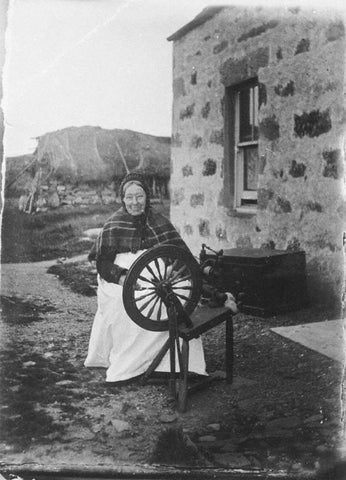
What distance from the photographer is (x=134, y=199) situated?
3338 millimetres

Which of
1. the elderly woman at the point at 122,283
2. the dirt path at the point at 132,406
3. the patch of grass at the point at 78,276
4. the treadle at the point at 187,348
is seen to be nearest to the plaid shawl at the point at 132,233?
the elderly woman at the point at 122,283

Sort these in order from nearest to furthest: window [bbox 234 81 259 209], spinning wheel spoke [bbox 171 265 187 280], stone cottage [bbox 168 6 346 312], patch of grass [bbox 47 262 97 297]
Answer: spinning wheel spoke [bbox 171 265 187 280] → patch of grass [bbox 47 262 97 297] → stone cottage [bbox 168 6 346 312] → window [bbox 234 81 259 209]

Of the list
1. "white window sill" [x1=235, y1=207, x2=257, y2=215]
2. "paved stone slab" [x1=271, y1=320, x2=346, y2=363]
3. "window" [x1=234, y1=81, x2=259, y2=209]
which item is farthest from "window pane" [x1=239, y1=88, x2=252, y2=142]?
"paved stone slab" [x1=271, y1=320, x2=346, y2=363]

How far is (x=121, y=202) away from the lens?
337cm

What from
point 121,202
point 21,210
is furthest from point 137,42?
point 21,210

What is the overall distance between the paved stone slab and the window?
5.71 ft

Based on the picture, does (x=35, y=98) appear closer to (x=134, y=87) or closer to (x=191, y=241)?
(x=134, y=87)

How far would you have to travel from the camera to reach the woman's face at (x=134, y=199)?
10.9 feet

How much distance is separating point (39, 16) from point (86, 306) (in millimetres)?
1882

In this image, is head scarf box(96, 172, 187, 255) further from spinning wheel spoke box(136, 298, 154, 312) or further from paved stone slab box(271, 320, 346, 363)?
paved stone slab box(271, 320, 346, 363)

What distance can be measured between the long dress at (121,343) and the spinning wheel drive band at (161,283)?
31 centimetres

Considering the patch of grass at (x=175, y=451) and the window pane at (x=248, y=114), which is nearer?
the patch of grass at (x=175, y=451)

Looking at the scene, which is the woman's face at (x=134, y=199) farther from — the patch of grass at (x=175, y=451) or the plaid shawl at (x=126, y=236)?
the patch of grass at (x=175, y=451)

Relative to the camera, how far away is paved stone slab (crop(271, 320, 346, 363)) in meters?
3.13
